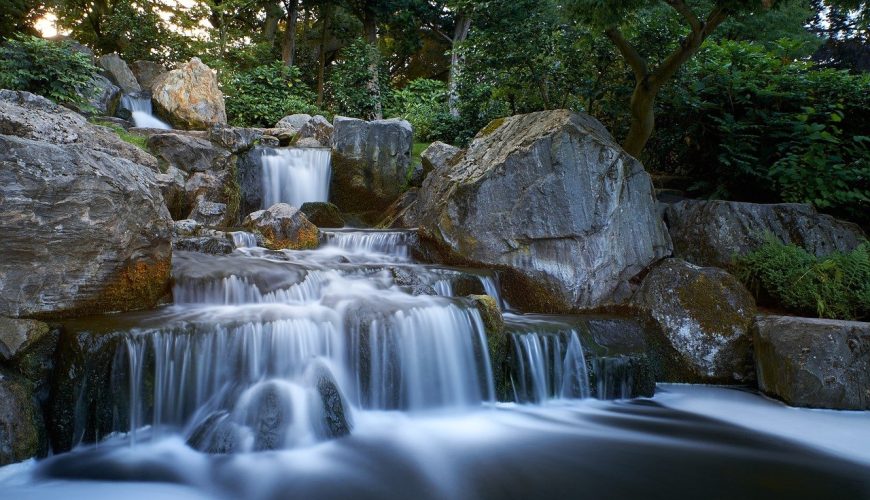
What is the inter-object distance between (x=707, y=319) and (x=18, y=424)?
6.43 meters

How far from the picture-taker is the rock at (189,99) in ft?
47.8

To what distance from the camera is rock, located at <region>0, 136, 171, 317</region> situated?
165 inches

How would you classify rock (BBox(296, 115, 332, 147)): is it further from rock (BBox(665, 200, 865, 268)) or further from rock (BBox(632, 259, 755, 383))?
rock (BBox(632, 259, 755, 383))

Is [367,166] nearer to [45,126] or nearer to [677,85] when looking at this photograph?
[677,85]

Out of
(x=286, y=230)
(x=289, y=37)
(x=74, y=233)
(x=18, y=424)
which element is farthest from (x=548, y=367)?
(x=289, y=37)

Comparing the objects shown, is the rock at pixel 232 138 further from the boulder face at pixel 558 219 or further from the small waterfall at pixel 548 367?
the small waterfall at pixel 548 367

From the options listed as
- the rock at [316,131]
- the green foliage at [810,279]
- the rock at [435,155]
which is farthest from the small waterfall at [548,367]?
the rock at [316,131]

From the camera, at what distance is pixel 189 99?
48.2 ft

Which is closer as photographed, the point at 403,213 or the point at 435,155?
the point at 403,213

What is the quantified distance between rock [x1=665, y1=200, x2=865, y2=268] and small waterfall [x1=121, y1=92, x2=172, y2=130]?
1316 centimetres

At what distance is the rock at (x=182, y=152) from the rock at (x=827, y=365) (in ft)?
31.5

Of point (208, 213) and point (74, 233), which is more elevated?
point (208, 213)

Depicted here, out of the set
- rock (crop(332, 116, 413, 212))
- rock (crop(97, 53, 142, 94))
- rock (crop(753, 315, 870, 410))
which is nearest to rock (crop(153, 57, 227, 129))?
rock (crop(97, 53, 142, 94))

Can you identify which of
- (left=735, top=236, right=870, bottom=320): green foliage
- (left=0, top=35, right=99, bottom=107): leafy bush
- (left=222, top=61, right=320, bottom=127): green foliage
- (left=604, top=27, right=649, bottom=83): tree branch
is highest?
(left=222, top=61, right=320, bottom=127): green foliage
